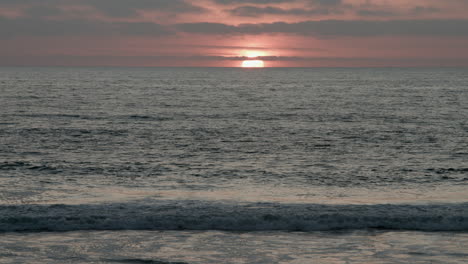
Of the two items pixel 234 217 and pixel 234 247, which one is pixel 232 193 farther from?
Result: pixel 234 247

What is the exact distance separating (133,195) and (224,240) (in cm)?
719

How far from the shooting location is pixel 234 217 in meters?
16.6

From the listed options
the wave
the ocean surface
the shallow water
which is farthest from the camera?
the wave

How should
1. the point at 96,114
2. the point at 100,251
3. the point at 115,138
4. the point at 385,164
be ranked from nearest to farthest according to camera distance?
1. the point at 100,251
2. the point at 385,164
3. the point at 115,138
4. the point at 96,114

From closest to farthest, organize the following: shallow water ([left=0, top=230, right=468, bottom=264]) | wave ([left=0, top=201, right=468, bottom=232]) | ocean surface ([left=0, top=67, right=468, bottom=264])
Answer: shallow water ([left=0, top=230, right=468, bottom=264]) → ocean surface ([left=0, top=67, right=468, bottom=264]) → wave ([left=0, top=201, right=468, bottom=232])

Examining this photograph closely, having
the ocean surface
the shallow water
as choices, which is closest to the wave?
the ocean surface

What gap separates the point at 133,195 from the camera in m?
20.5

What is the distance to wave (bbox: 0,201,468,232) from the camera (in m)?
15.8

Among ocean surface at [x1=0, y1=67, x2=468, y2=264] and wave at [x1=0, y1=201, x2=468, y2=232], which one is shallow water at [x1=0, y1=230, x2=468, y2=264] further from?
wave at [x1=0, y1=201, x2=468, y2=232]

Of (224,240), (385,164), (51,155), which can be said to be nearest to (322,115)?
(385,164)

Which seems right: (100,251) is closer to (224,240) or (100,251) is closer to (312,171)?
(224,240)

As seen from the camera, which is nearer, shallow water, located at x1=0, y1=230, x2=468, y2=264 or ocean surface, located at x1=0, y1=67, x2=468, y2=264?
shallow water, located at x1=0, y1=230, x2=468, y2=264

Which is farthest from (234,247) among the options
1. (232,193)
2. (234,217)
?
(232,193)

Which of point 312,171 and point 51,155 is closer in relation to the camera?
point 312,171
